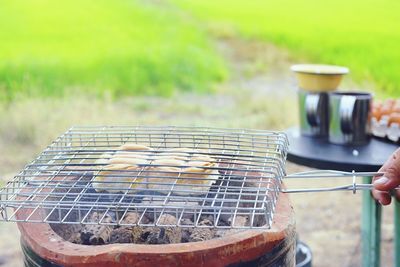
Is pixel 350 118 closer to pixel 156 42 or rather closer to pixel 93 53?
pixel 93 53

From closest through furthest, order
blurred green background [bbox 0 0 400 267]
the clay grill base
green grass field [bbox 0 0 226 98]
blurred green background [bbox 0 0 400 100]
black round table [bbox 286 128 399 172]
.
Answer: the clay grill base → black round table [bbox 286 128 399 172] → blurred green background [bbox 0 0 400 267] → green grass field [bbox 0 0 226 98] → blurred green background [bbox 0 0 400 100]

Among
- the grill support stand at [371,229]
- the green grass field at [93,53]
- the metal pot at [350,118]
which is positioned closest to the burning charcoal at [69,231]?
the metal pot at [350,118]

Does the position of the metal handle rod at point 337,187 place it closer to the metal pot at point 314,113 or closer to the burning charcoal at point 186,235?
the burning charcoal at point 186,235

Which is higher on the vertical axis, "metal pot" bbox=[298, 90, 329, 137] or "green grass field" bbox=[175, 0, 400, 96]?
"metal pot" bbox=[298, 90, 329, 137]

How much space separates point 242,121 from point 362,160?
455 centimetres

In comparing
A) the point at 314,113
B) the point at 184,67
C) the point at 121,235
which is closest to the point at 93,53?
the point at 184,67

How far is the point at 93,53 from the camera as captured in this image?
1002 cm

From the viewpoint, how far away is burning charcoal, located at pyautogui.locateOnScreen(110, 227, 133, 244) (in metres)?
1.96

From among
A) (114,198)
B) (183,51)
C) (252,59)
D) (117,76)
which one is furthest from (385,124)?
(252,59)

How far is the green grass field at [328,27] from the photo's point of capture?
9078 millimetres

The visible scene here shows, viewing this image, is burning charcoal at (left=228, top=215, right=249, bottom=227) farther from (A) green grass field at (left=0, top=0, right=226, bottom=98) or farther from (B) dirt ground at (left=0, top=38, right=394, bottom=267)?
(A) green grass field at (left=0, top=0, right=226, bottom=98)

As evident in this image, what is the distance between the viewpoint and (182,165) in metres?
1.94

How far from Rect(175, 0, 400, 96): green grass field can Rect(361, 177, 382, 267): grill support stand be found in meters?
5.09

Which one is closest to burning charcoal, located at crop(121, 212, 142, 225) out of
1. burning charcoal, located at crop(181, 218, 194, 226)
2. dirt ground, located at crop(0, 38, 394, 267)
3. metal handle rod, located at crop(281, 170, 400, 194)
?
burning charcoal, located at crop(181, 218, 194, 226)
